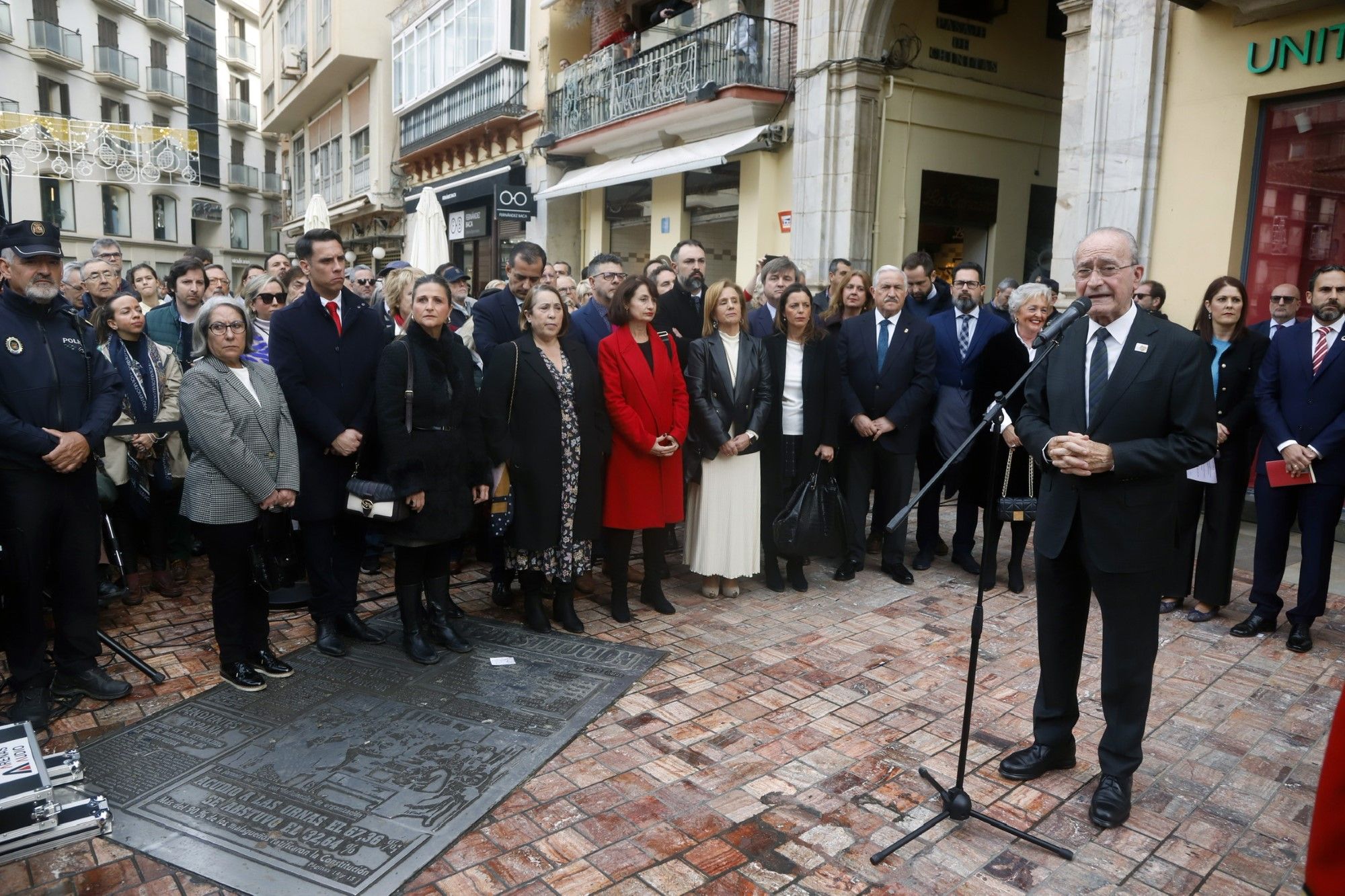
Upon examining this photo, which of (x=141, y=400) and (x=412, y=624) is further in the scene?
(x=141, y=400)

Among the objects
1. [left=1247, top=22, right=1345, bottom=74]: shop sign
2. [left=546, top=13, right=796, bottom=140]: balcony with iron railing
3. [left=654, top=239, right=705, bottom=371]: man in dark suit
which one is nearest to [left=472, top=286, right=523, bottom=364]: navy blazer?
[left=654, top=239, right=705, bottom=371]: man in dark suit

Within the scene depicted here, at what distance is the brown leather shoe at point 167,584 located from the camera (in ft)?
19.9

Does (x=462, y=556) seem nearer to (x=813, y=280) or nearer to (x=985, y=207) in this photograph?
(x=813, y=280)

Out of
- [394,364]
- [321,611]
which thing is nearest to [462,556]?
[321,611]

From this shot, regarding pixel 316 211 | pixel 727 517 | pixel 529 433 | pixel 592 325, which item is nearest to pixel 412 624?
pixel 529 433

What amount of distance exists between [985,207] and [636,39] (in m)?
7.03

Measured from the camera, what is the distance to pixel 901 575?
6.55 m

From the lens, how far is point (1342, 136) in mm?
7641

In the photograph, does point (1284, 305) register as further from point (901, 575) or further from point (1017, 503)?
point (901, 575)

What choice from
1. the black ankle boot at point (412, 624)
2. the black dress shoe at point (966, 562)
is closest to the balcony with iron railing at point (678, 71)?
the black dress shoe at point (966, 562)

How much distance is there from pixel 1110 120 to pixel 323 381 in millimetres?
7578

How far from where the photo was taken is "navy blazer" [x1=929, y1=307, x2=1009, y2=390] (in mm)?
6773

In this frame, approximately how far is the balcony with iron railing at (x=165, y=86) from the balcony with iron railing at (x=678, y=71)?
3287cm

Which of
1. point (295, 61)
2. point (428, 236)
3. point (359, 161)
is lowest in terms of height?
point (428, 236)
